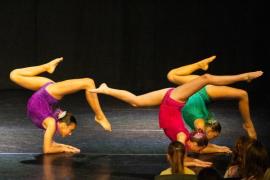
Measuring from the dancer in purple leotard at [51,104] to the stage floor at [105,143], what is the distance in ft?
0.45

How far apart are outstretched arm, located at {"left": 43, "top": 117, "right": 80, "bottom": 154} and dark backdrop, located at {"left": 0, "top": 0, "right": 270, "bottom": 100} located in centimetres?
362

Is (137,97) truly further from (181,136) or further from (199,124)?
(199,124)

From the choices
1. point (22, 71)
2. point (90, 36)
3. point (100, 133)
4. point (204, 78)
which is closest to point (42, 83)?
point (22, 71)

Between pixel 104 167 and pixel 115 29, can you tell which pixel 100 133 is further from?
pixel 115 29

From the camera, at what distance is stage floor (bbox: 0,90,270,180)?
4277 millimetres

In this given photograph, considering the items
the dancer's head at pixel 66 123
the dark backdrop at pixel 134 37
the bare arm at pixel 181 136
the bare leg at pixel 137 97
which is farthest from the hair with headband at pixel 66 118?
the dark backdrop at pixel 134 37

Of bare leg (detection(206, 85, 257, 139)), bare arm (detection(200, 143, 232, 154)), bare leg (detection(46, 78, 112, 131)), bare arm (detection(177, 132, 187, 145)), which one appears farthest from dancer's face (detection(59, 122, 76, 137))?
bare leg (detection(206, 85, 257, 139))

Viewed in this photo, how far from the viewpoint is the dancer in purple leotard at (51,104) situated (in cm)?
477

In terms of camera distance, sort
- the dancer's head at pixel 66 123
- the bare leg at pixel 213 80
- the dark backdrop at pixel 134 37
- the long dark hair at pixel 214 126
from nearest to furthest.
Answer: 1. the bare leg at pixel 213 80
2. the long dark hair at pixel 214 126
3. the dancer's head at pixel 66 123
4. the dark backdrop at pixel 134 37

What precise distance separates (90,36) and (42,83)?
3.33 m

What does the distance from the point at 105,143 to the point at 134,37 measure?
3329mm

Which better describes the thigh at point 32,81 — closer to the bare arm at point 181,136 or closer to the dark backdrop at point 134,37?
the bare arm at point 181,136

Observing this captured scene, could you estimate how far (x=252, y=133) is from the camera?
16.2 feet

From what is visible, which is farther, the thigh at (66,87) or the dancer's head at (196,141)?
the thigh at (66,87)
